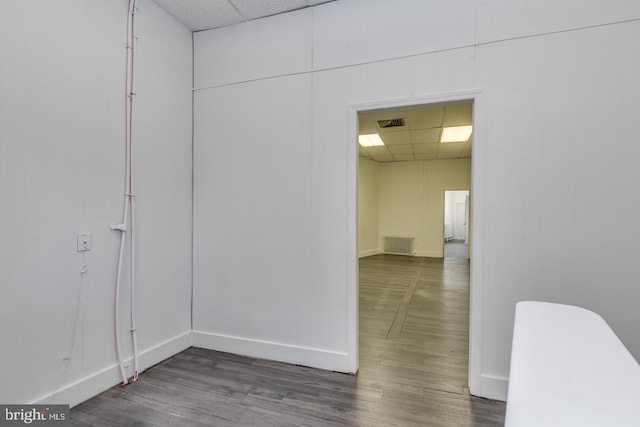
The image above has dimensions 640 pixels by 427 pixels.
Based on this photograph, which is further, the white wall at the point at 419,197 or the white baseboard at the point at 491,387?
the white wall at the point at 419,197

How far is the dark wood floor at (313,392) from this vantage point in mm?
1997

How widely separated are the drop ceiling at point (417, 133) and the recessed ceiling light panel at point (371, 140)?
0.14m

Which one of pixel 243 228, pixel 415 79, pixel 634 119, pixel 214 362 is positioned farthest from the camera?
pixel 243 228


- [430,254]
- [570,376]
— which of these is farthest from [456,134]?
[570,376]

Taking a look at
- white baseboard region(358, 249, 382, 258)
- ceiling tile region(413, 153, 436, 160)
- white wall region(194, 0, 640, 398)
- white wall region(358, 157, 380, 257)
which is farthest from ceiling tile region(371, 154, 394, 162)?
white wall region(194, 0, 640, 398)

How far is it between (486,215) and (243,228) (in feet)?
6.92

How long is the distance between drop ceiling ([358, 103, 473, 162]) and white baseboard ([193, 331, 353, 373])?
235cm

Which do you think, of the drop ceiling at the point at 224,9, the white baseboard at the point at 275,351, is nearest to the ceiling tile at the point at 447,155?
the drop ceiling at the point at 224,9

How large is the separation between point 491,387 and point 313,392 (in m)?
1.31

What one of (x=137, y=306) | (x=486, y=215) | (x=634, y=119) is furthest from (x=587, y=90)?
(x=137, y=306)

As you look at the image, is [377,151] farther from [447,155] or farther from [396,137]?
[447,155]

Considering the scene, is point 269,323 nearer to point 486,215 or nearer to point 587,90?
point 486,215

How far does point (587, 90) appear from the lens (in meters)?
2.05
